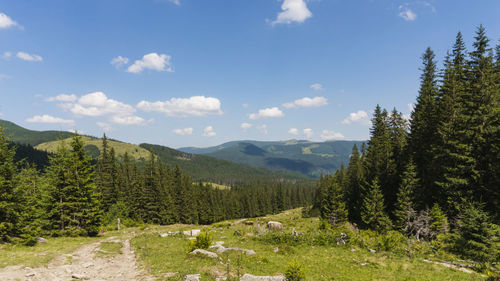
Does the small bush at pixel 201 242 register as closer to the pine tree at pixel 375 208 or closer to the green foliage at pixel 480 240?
the green foliage at pixel 480 240

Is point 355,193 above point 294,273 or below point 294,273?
below

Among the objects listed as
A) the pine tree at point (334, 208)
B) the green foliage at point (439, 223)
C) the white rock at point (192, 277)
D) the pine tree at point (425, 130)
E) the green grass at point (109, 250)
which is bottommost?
the pine tree at point (334, 208)

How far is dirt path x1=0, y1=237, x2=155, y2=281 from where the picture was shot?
40.4 feet

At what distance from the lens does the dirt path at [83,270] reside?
12320mm

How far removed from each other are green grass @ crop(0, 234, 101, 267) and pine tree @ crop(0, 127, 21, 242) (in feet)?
6.79

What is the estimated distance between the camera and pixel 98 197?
63781mm

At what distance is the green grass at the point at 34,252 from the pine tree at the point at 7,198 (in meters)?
2.07

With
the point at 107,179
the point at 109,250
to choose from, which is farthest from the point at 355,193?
the point at 107,179

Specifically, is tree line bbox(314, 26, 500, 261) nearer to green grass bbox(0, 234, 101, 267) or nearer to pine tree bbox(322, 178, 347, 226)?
pine tree bbox(322, 178, 347, 226)

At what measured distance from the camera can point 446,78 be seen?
37.5 metres

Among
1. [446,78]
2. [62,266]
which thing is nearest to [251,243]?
[62,266]

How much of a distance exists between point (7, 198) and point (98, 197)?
48.2m

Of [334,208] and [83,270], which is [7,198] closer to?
[83,270]

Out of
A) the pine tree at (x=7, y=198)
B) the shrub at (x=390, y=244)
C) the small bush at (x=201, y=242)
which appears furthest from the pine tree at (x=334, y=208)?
the pine tree at (x=7, y=198)
